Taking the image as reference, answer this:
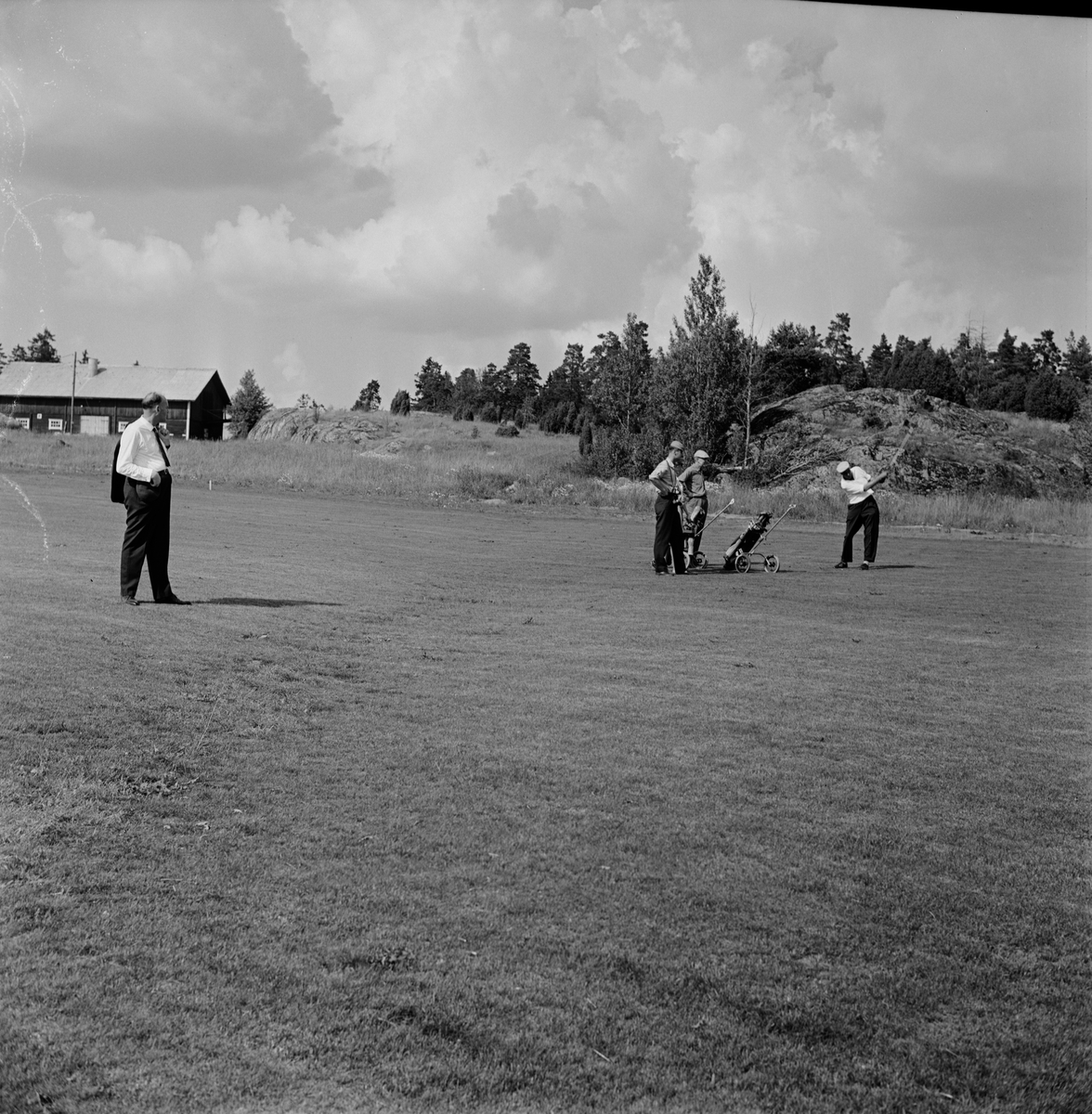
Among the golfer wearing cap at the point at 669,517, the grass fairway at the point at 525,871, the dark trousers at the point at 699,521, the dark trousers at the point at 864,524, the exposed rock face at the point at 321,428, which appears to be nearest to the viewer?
the grass fairway at the point at 525,871

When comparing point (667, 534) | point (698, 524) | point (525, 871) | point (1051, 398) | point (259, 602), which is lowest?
point (525, 871)

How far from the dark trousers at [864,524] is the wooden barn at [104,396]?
7665 centimetres

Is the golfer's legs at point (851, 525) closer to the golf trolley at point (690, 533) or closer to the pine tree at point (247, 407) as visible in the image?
the golf trolley at point (690, 533)

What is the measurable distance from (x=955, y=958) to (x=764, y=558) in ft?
60.2

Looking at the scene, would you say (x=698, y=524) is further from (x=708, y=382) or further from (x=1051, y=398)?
(x=1051, y=398)

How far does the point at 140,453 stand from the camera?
1311 cm

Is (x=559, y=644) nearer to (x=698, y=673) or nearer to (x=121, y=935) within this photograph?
(x=698, y=673)

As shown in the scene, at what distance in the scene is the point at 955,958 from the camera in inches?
199

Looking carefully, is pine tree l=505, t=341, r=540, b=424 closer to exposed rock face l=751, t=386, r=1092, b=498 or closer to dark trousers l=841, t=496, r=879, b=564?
exposed rock face l=751, t=386, r=1092, b=498

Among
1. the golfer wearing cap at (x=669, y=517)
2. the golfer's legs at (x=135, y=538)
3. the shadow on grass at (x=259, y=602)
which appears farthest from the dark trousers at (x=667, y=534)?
the golfer's legs at (x=135, y=538)

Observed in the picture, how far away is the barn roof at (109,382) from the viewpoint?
94250 mm

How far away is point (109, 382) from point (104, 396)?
1.20 meters

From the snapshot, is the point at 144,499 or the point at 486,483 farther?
the point at 486,483

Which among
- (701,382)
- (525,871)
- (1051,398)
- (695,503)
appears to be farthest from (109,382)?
(525,871)
